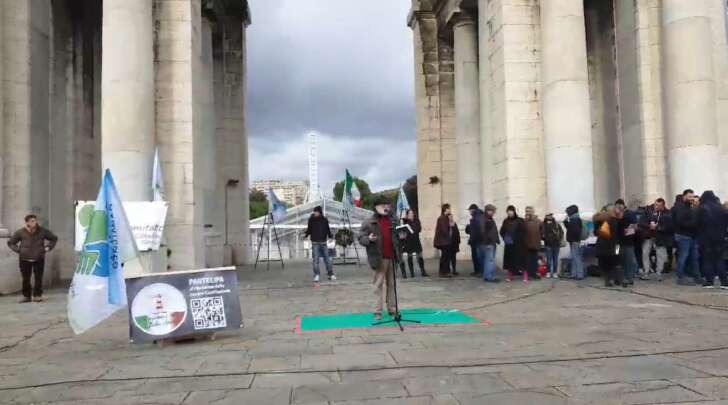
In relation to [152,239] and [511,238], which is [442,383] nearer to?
[511,238]

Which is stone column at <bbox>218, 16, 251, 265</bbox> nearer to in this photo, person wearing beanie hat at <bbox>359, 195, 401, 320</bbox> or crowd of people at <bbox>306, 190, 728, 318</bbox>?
crowd of people at <bbox>306, 190, 728, 318</bbox>

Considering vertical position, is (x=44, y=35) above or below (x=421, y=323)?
above

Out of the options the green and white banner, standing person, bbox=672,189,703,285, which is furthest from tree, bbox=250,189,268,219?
standing person, bbox=672,189,703,285

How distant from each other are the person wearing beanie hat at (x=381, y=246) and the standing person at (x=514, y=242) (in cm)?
578

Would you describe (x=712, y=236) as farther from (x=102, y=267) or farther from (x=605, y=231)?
(x=102, y=267)

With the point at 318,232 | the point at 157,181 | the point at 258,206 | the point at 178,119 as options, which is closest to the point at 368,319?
the point at 318,232

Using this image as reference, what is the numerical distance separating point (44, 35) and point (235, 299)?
465 inches

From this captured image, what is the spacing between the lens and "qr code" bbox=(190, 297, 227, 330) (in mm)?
7465

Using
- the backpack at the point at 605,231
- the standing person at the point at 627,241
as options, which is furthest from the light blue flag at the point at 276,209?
the backpack at the point at 605,231

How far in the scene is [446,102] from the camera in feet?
84.8

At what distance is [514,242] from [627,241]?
2471 millimetres

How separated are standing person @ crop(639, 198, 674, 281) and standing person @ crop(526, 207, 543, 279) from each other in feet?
6.91

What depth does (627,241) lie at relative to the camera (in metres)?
12.2

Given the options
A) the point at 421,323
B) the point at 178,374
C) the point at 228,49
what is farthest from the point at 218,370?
the point at 228,49
